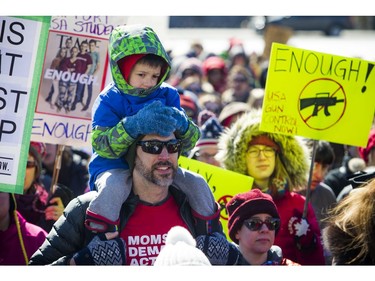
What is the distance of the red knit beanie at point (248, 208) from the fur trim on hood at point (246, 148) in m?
1.17

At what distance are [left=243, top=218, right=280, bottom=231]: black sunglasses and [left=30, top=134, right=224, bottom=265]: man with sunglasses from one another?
445 mm

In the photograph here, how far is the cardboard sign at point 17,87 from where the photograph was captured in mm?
5766

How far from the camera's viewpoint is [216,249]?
5164mm

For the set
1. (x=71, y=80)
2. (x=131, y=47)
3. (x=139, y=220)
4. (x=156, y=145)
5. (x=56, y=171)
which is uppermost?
(x=131, y=47)

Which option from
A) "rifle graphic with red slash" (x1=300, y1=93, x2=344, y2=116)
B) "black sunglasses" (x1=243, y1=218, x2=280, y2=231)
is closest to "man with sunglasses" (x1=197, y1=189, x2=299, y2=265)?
"black sunglasses" (x1=243, y1=218, x2=280, y2=231)

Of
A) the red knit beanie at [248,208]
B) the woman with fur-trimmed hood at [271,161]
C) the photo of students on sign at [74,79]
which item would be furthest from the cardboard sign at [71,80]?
the red knit beanie at [248,208]

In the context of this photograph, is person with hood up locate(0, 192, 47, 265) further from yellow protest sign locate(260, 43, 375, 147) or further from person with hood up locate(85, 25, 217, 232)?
yellow protest sign locate(260, 43, 375, 147)

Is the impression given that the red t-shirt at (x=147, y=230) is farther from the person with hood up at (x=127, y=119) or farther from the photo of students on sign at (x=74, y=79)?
the photo of students on sign at (x=74, y=79)

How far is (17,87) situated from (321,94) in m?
2.03

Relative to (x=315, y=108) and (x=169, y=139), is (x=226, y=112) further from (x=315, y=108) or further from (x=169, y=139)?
(x=169, y=139)

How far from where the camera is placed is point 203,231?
5.21 metres

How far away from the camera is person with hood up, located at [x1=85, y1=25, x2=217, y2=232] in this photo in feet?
16.4

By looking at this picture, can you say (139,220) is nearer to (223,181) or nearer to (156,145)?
(156,145)

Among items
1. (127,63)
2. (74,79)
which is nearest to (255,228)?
(127,63)
